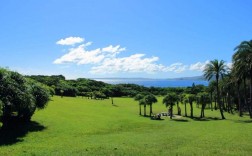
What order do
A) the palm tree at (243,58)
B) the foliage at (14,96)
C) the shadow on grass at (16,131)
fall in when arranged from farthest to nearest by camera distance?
the palm tree at (243,58)
the foliage at (14,96)
the shadow on grass at (16,131)

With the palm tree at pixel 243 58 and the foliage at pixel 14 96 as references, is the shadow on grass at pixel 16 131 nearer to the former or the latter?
the foliage at pixel 14 96

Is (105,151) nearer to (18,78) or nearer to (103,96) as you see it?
(18,78)

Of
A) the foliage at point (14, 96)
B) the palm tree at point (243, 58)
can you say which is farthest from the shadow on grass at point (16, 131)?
the palm tree at point (243, 58)

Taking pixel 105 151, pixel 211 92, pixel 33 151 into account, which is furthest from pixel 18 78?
pixel 211 92

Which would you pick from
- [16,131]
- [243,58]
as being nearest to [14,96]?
[16,131]

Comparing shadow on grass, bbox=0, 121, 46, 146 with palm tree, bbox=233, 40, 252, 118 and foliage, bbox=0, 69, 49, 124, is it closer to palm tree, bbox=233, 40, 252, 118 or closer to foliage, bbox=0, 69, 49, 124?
foliage, bbox=0, 69, 49, 124

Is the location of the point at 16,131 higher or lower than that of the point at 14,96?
lower

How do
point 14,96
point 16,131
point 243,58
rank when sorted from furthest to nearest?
point 243,58
point 16,131
point 14,96

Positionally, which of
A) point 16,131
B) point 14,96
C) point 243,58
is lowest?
point 16,131

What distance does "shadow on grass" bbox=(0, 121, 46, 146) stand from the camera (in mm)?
32528

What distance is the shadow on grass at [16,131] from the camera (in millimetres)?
32528

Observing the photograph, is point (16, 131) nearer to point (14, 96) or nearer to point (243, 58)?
point (14, 96)

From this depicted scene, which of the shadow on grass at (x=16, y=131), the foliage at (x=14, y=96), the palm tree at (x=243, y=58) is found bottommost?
the shadow on grass at (x=16, y=131)

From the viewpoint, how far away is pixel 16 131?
38.6 m
